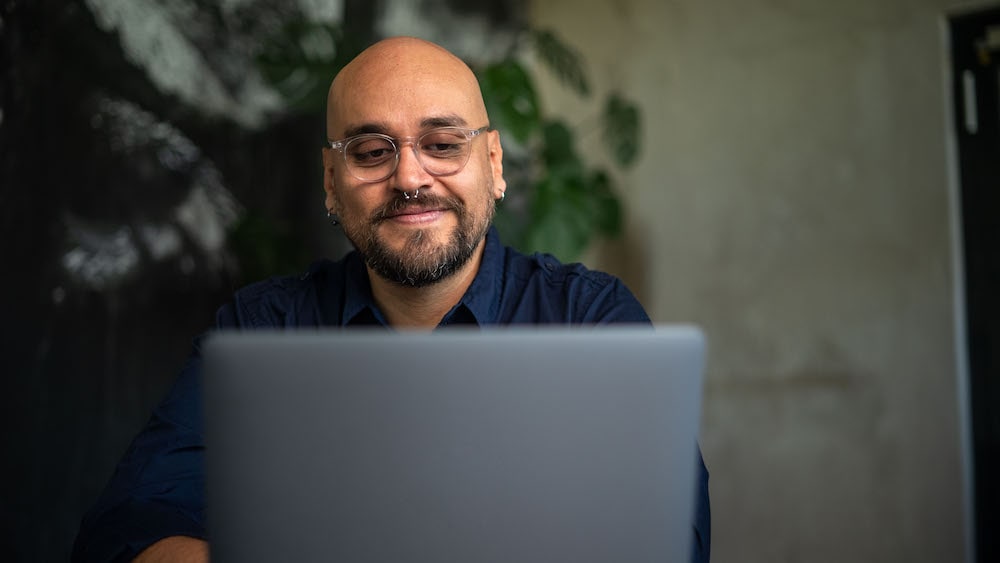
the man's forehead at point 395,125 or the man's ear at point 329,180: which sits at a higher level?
the man's forehead at point 395,125

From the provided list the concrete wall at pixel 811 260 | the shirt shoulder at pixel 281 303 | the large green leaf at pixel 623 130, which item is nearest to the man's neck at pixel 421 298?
the shirt shoulder at pixel 281 303

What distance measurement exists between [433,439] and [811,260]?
271cm

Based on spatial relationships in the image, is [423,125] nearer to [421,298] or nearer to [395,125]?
[395,125]

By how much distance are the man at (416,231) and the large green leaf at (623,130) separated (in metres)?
2.05

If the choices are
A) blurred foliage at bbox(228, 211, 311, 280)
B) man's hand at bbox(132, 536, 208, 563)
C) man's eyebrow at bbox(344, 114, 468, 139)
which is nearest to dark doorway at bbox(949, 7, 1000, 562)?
man's eyebrow at bbox(344, 114, 468, 139)

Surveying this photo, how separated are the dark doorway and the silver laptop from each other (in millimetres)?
2438

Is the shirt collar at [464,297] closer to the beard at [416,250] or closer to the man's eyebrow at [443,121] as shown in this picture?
the beard at [416,250]

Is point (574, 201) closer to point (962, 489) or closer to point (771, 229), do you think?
point (771, 229)

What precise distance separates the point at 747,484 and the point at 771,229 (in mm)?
994

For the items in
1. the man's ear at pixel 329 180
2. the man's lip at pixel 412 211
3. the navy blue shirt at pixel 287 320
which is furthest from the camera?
the man's ear at pixel 329 180

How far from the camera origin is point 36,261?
2.39m

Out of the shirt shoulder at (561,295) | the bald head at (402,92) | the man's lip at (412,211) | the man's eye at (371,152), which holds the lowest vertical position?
the shirt shoulder at (561,295)

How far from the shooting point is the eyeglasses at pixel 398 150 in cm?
140

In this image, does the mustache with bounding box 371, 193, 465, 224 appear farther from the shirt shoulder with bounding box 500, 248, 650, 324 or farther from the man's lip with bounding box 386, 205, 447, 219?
the shirt shoulder with bounding box 500, 248, 650, 324
